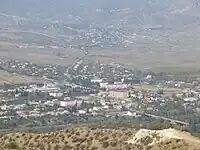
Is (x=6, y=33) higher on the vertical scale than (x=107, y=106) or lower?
higher

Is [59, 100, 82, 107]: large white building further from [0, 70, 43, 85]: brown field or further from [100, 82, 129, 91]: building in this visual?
[0, 70, 43, 85]: brown field

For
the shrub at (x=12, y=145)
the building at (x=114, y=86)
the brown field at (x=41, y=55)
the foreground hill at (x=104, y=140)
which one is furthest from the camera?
the brown field at (x=41, y=55)

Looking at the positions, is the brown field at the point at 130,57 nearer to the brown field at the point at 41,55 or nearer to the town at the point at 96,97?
the brown field at the point at 41,55

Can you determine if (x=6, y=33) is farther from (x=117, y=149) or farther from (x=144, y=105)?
(x=117, y=149)

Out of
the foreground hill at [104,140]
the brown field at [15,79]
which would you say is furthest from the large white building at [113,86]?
the foreground hill at [104,140]

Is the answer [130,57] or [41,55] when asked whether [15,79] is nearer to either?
[41,55]

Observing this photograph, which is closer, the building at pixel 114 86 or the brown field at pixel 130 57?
the building at pixel 114 86

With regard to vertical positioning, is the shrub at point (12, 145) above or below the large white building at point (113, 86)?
above

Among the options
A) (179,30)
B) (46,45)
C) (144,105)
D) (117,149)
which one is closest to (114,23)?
(179,30)
